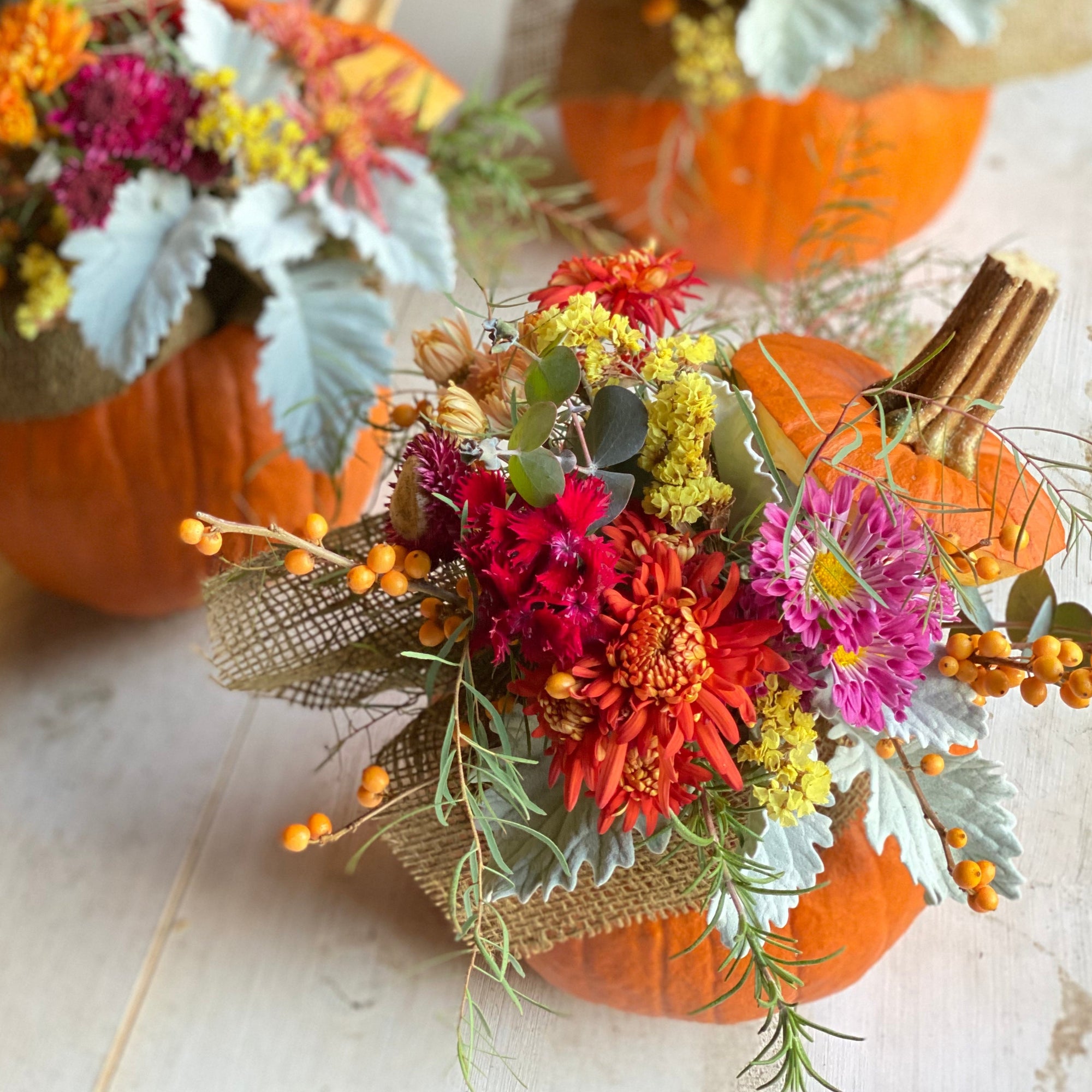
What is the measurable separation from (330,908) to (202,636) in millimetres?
283

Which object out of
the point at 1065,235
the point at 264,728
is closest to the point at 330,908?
the point at 264,728

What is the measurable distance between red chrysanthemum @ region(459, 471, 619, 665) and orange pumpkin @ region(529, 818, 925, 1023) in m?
0.18

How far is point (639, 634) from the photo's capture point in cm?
32

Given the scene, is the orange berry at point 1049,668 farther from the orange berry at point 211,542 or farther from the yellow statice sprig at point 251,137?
the yellow statice sprig at point 251,137

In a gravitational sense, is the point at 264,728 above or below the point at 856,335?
below

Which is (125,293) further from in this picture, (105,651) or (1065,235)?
(1065,235)

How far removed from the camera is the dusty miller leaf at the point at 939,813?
39cm

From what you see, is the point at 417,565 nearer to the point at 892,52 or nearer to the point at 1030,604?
the point at 1030,604

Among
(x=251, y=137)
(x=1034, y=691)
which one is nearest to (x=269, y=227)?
(x=251, y=137)

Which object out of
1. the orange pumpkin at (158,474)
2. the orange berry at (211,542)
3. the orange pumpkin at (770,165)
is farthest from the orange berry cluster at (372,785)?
the orange pumpkin at (770,165)

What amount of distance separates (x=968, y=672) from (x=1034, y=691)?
1.0 inches

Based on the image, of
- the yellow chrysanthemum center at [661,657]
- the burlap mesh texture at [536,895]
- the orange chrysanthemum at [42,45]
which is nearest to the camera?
the yellow chrysanthemum center at [661,657]

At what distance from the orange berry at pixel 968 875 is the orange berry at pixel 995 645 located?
0.07 meters

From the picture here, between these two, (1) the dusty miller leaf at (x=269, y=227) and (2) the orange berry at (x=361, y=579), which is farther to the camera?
(1) the dusty miller leaf at (x=269, y=227)
